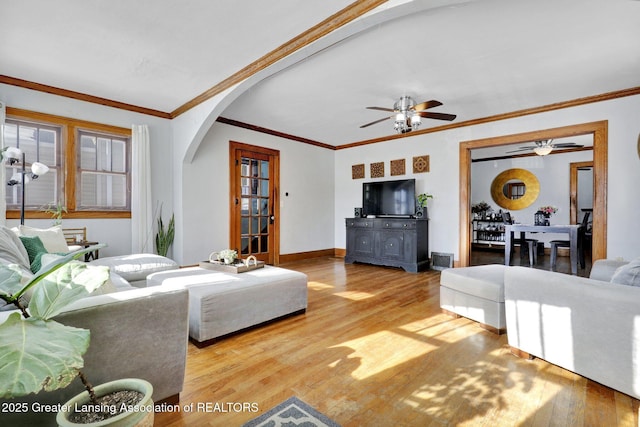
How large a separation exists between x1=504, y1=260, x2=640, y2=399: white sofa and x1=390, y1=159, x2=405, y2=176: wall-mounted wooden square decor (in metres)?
4.00

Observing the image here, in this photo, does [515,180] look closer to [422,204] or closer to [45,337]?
[422,204]

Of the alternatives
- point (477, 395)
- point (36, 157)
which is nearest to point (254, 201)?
point (36, 157)

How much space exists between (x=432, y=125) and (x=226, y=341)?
4.69m

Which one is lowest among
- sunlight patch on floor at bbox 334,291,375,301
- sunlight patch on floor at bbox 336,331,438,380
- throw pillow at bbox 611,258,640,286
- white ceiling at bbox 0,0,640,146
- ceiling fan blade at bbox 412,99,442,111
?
sunlight patch on floor at bbox 336,331,438,380

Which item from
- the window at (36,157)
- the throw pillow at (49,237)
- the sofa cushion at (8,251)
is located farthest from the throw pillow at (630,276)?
the window at (36,157)

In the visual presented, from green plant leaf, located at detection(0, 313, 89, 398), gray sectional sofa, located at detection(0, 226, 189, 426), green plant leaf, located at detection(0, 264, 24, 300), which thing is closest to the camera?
green plant leaf, located at detection(0, 313, 89, 398)

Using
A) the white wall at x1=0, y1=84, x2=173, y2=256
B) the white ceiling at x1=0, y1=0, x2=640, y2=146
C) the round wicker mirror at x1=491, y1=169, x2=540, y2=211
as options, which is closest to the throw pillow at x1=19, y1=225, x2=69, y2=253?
the white wall at x1=0, y1=84, x2=173, y2=256

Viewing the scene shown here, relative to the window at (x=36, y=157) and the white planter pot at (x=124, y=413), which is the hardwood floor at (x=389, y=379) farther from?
the window at (x=36, y=157)

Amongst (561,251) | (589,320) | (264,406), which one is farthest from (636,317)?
(561,251)

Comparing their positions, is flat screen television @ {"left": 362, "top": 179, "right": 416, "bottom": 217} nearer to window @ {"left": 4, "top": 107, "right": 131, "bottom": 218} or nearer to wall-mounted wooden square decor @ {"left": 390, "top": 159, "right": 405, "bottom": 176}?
wall-mounted wooden square decor @ {"left": 390, "top": 159, "right": 405, "bottom": 176}

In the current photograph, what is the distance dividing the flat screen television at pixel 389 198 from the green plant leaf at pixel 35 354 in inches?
205

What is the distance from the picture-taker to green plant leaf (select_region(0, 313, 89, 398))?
25.7 inches

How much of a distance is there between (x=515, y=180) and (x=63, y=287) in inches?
360

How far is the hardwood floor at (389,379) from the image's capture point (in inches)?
58.9
